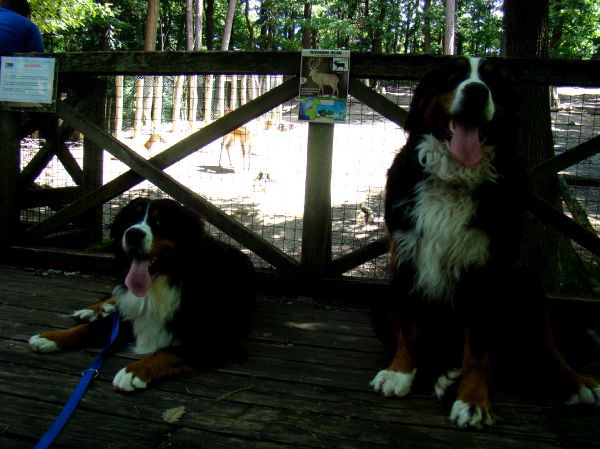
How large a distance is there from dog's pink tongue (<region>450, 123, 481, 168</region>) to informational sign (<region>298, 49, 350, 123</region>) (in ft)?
4.27

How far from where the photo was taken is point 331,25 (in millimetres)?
30656

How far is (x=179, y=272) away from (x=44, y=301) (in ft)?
4.47

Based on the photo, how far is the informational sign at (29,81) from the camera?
4.15 metres

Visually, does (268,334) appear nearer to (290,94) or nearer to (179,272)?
(179,272)

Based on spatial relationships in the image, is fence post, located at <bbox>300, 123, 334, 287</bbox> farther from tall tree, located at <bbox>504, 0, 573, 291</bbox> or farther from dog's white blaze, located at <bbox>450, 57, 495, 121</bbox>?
tall tree, located at <bbox>504, 0, 573, 291</bbox>

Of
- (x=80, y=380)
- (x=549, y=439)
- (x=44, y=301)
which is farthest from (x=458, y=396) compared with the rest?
(x=44, y=301)

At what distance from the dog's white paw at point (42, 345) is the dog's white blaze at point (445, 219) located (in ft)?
6.71

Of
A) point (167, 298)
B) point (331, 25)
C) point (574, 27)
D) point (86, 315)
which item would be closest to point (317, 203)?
point (167, 298)

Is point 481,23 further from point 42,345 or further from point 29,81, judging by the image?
point 42,345

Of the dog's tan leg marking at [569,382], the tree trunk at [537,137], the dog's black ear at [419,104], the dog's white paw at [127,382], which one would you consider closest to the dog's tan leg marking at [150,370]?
the dog's white paw at [127,382]

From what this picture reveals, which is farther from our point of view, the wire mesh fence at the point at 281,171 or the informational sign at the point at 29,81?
the wire mesh fence at the point at 281,171

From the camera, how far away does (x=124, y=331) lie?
2.95 metres

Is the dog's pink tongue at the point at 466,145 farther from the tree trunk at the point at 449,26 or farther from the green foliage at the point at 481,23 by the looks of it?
the green foliage at the point at 481,23

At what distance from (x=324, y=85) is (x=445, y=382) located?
7.13 ft
